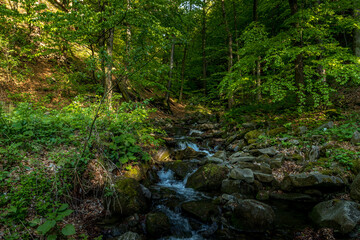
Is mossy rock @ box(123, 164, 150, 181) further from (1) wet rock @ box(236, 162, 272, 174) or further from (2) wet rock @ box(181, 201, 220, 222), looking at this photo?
(1) wet rock @ box(236, 162, 272, 174)

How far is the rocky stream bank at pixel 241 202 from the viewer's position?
388cm

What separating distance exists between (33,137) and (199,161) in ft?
18.2

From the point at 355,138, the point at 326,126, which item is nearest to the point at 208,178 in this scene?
the point at 355,138

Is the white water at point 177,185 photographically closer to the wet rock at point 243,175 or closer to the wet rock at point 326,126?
the wet rock at point 243,175

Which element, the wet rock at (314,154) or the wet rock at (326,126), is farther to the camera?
the wet rock at (326,126)

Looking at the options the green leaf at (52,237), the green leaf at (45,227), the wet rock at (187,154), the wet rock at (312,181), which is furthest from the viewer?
the wet rock at (187,154)

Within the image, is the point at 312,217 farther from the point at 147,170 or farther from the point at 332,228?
the point at 147,170

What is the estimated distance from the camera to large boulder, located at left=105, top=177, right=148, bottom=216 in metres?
4.19

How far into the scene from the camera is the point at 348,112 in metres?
8.01

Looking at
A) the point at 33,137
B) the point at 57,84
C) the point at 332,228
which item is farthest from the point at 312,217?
the point at 57,84

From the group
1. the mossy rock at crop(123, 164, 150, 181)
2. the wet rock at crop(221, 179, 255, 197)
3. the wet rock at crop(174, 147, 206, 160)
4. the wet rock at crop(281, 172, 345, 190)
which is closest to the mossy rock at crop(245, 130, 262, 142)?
the wet rock at crop(174, 147, 206, 160)

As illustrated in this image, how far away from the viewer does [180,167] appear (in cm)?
692

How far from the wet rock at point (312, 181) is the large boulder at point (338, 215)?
733 millimetres

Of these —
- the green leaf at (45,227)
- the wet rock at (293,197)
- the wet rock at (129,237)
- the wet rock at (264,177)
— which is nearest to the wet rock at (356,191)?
the wet rock at (293,197)
